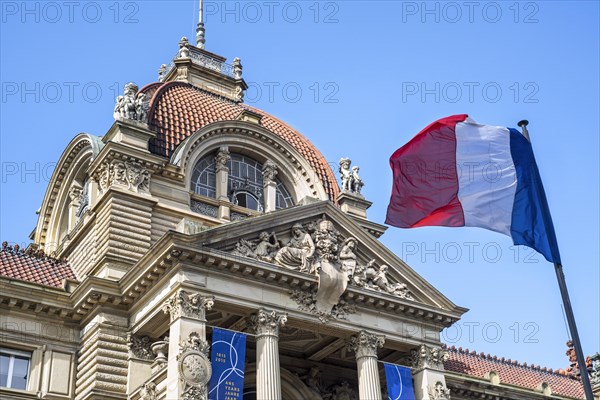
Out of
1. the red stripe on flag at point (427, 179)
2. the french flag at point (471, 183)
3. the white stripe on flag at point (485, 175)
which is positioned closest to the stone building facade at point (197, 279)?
the red stripe on flag at point (427, 179)

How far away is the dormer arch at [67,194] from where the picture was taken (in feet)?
114

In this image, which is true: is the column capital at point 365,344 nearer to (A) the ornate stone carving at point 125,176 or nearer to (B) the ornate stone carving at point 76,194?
(A) the ornate stone carving at point 125,176

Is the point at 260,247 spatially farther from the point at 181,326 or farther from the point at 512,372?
the point at 512,372

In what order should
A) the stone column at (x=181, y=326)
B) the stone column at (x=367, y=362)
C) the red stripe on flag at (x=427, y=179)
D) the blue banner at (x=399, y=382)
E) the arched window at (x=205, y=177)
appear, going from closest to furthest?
the red stripe on flag at (x=427, y=179)
the stone column at (x=181, y=326)
the stone column at (x=367, y=362)
the blue banner at (x=399, y=382)
the arched window at (x=205, y=177)

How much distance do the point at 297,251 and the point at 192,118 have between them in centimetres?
1033

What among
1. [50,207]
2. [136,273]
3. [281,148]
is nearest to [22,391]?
[136,273]

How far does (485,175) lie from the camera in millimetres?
22703

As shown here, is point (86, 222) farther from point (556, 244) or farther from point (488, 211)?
point (556, 244)

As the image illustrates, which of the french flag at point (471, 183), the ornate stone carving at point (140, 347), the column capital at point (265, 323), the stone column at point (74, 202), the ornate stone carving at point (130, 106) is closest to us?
the french flag at point (471, 183)

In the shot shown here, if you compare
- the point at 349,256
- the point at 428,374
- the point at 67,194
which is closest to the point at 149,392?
the point at 349,256

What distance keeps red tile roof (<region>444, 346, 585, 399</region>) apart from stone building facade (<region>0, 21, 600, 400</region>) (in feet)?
8.61

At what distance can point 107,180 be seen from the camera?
31531 mm

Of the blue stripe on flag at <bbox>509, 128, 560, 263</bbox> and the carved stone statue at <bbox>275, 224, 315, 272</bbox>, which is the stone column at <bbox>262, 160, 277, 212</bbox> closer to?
the carved stone statue at <bbox>275, 224, 315, 272</bbox>

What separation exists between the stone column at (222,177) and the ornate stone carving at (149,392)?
31.2 feet
